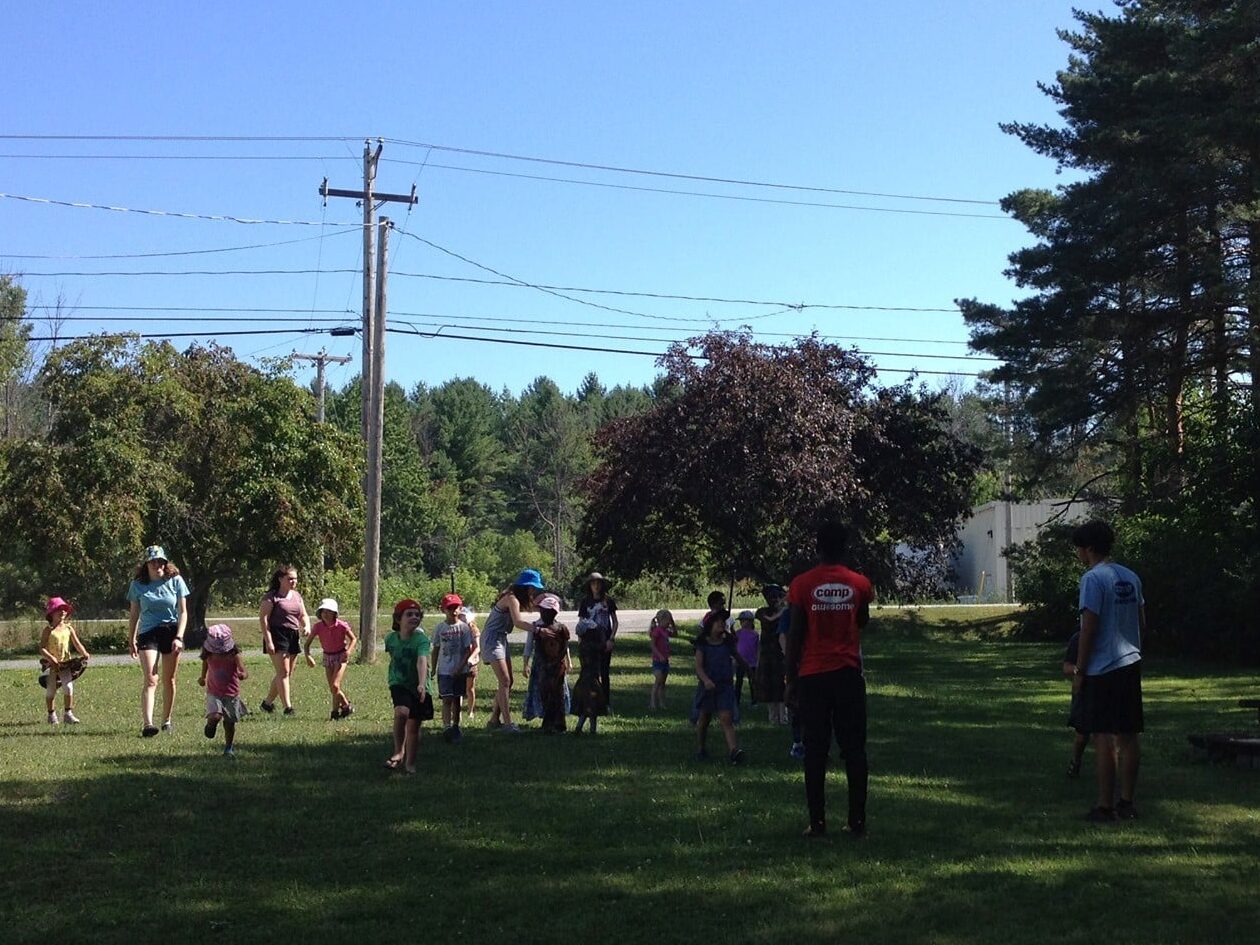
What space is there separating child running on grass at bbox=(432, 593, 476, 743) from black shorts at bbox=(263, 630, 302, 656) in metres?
2.68

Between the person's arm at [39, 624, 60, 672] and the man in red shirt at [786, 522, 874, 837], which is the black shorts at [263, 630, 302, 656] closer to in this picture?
the person's arm at [39, 624, 60, 672]

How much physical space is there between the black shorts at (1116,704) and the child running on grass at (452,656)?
20.2ft

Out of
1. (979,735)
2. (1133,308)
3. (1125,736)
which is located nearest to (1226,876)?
(1125,736)

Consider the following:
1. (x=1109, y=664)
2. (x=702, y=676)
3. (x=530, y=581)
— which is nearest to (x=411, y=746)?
(x=702, y=676)

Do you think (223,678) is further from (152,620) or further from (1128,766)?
(1128,766)

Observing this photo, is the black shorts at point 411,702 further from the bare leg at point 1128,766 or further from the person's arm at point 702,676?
the bare leg at point 1128,766

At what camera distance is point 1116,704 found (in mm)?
9055

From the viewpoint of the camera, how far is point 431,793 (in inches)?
410

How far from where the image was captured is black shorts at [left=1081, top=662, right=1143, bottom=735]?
9031 mm

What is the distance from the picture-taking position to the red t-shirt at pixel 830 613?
8.57 meters

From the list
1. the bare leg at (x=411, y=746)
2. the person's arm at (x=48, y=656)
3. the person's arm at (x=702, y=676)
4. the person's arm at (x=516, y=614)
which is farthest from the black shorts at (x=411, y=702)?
the person's arm at (x=48, y=656)

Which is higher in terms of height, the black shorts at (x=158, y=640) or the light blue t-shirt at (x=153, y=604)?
the light blue t-shirt at (x=153, y=604)

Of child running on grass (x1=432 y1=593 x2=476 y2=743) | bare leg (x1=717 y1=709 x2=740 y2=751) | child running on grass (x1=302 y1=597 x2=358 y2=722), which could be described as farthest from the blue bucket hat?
child running on grass (x1=302 y1=597 x2=358 y2=722)

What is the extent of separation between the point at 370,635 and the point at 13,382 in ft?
150
